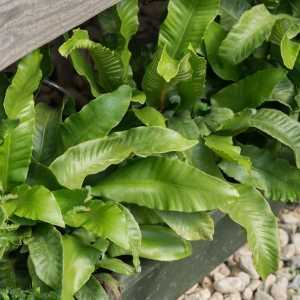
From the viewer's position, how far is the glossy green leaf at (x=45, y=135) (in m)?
2.03

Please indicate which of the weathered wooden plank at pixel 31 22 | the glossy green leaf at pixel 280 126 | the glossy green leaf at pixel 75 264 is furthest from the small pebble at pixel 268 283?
the weathered wooden plank at pixel 31 22

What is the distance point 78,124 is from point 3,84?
29cm

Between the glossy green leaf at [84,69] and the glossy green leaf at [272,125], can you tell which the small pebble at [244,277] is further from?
the glossy green leaf at [84,69]

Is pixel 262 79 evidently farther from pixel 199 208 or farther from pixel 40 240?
pixel 40 240

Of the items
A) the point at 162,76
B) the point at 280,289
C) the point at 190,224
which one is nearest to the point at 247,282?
the point at 280,289

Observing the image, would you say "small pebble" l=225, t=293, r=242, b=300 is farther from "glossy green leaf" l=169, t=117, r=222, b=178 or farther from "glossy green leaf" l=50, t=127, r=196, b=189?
"glossy green leaf" l=50, t=127, r=196, b=189

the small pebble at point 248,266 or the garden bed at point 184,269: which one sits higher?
the garden bed at point 184,269

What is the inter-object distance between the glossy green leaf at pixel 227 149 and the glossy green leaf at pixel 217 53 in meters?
0.27

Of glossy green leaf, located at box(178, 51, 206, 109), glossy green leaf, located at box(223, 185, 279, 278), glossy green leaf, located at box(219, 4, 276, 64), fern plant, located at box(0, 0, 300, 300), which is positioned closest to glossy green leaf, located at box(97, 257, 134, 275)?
fern plant, located at box(0, 0, 300, 300)

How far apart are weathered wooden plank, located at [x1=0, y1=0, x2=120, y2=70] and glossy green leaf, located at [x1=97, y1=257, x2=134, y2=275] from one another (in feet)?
2.07

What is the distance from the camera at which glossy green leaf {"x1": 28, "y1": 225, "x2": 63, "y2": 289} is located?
1.78 metres

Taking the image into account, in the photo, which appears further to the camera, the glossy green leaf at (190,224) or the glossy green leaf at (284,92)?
the glossy green leaf at (284,92)

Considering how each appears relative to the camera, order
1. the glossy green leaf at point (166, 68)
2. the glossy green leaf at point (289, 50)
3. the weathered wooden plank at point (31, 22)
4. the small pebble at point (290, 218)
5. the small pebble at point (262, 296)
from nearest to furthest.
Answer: the weathered wooden plank at point (31, 22) < the glossy green leaf at point (166, 68) < the glossy green leaf at point (289, 50) < the small pebble at point (262, 296) < the small pebble at point (290, 218)

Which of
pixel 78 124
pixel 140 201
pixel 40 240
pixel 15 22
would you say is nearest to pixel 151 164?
pixel 140 201
